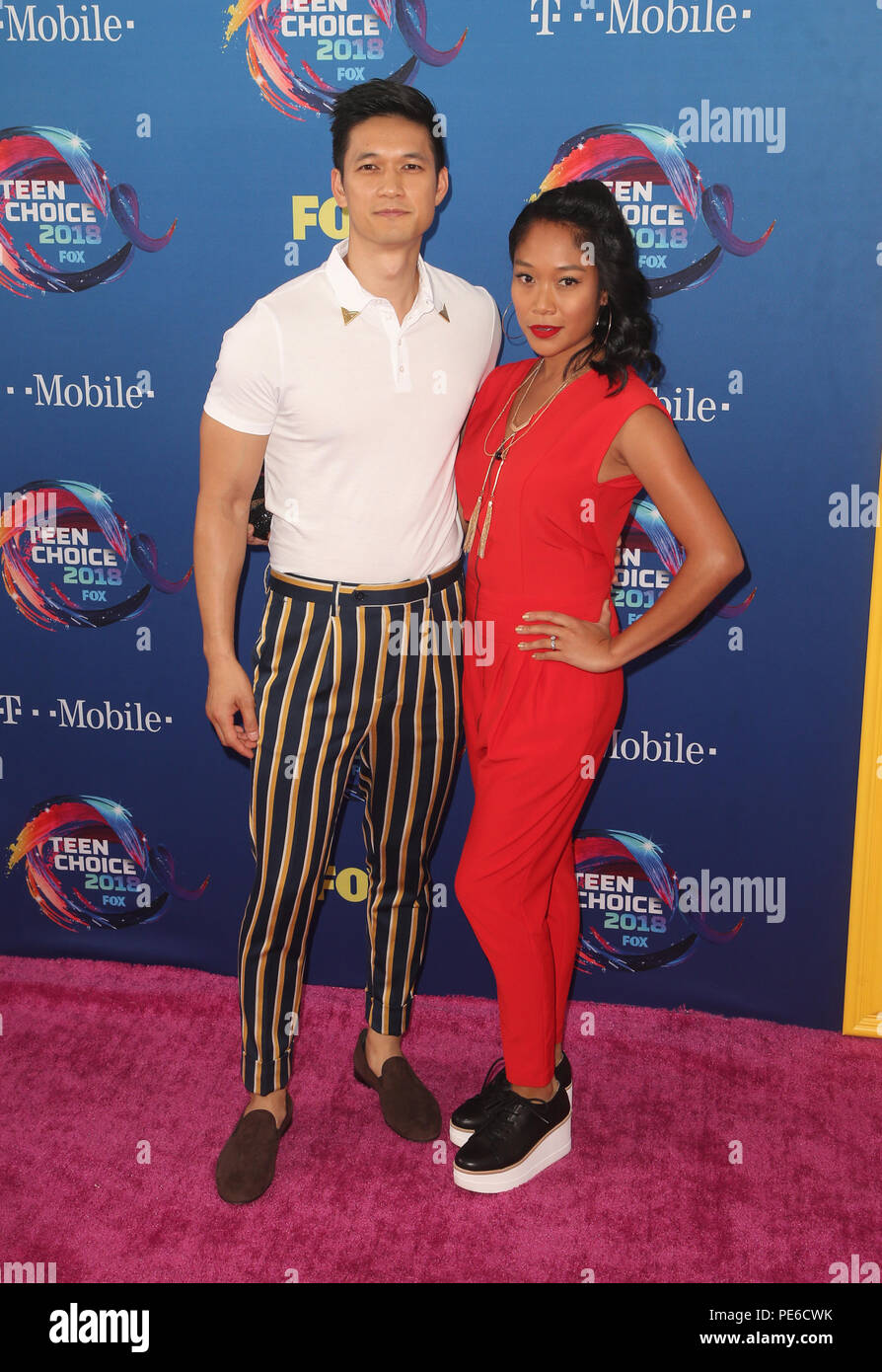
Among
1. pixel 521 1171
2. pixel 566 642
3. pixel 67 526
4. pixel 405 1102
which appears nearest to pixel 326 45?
pixel 67 526

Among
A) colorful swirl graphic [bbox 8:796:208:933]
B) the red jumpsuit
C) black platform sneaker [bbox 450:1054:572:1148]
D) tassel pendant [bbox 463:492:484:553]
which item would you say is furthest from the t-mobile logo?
black platform sneaker [bbox 450:1054:572:1148]

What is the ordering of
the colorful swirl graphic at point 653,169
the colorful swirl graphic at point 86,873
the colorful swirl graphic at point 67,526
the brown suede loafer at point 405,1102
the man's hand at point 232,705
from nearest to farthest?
the man's hand at point 232,705 < the colorful swirl graphic at point 653,169 < the brown suede loafer at point 405,1102 < the colorful swirl graphic at point 67,526 < the colorful swirl graphic at point 86,873

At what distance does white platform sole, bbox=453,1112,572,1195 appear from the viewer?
91.6 inches

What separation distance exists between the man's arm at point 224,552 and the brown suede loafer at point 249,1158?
2.49ft

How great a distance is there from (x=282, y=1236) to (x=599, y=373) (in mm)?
1658

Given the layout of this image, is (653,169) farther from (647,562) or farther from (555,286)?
(647,562)

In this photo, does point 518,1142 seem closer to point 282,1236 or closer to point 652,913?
point 282,1236

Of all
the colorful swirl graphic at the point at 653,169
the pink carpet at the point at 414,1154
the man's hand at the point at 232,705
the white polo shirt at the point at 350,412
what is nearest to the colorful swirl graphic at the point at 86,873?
the pink carpet at the point at 414,1154

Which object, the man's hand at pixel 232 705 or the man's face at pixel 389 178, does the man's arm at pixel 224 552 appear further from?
the man's face at pixel 389 178

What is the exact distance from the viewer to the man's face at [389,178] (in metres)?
2.04

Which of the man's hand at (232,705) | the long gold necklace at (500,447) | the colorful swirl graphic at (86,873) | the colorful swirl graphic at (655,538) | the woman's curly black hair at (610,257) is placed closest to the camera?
the woman's curly black hair at (610,257)

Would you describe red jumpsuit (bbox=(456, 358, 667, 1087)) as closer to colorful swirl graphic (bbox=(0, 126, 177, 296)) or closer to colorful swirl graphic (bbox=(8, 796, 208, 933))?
colorful swirl graphic (bbox=(0, 126, 177, 296))

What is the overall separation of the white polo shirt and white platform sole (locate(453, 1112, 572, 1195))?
1151 millimetres

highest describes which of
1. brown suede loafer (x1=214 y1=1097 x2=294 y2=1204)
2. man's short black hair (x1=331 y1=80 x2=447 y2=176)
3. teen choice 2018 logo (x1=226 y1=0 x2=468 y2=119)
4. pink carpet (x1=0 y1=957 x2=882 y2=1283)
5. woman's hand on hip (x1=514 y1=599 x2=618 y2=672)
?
teen choice 2018 logo (x1=226 y1=0 x2=468 y2=119)
